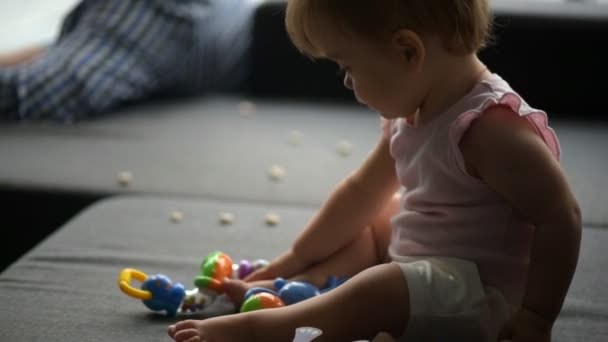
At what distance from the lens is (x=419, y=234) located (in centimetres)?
102

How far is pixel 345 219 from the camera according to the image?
117 cm

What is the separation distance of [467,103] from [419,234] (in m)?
0.18

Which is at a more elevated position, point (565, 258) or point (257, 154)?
point (565, 258)

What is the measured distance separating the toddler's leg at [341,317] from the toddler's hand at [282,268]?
224mm

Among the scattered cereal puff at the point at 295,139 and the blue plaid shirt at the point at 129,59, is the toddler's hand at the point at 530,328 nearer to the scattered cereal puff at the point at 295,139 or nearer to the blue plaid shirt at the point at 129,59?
the scattered cereal puff at the point at 295,139

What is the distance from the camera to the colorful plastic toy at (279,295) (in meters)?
1.00

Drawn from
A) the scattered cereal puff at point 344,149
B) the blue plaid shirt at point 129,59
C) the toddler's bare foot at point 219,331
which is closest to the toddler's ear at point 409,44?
the toddler's bare foot at point 219,331

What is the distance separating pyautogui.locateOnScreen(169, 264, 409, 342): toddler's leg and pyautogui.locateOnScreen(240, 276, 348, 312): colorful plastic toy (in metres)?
0.07

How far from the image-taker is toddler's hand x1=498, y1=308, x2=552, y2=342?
0.87 meters

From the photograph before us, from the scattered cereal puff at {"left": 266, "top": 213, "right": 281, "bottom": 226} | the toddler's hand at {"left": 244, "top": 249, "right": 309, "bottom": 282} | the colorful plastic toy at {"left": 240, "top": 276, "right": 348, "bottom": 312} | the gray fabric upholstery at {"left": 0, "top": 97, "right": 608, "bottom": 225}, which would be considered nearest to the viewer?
the colorful plastic toy at {"left": 240, "top": 276, "right": 348, "bottom": 312}

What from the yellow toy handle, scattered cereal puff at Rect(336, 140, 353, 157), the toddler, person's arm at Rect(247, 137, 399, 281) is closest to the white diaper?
the toddler

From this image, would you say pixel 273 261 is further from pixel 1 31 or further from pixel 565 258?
pixel 1 31

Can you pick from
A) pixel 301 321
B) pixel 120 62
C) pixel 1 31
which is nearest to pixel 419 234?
pixel 301 321

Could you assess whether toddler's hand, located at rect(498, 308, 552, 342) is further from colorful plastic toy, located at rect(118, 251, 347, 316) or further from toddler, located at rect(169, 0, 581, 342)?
colorful plastic toy, located at rect(118, 251, 347, 316)
